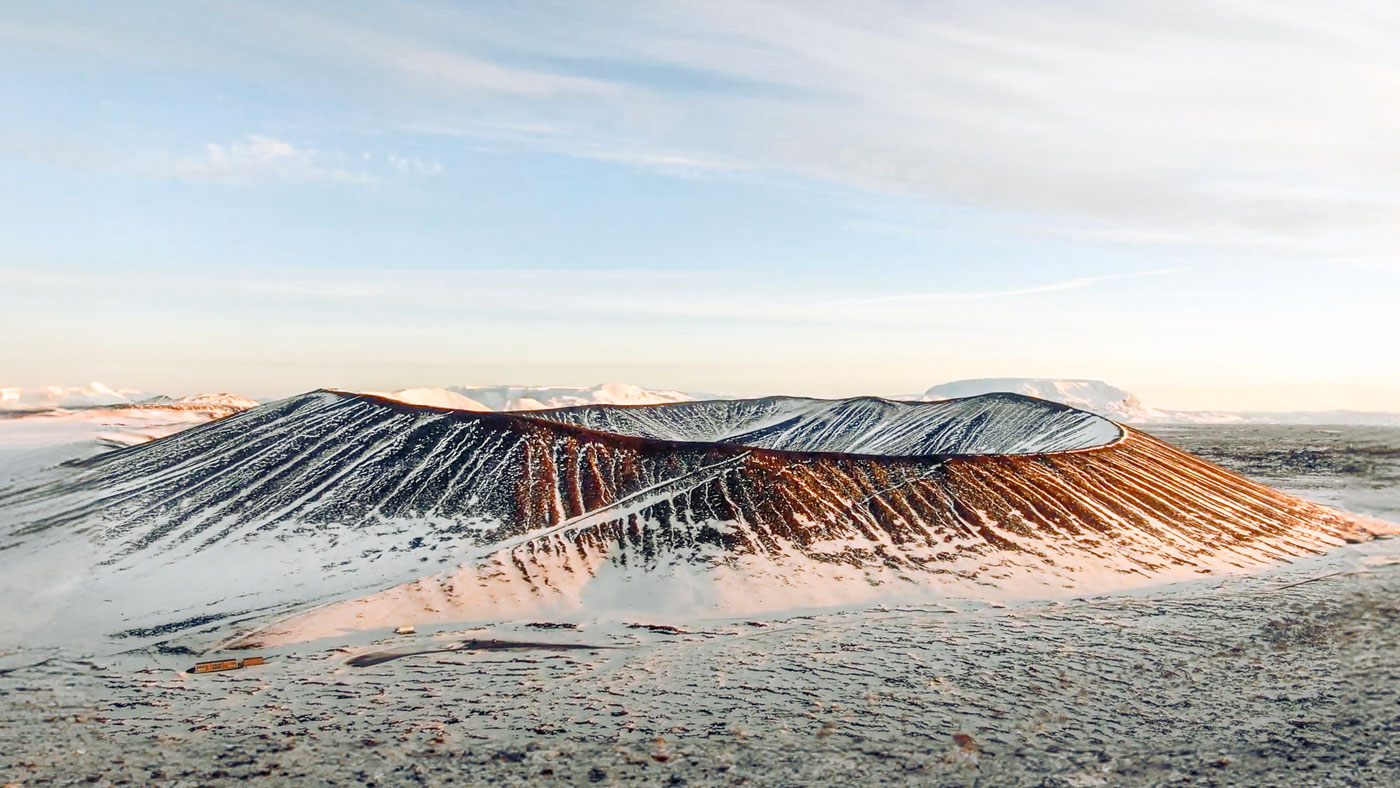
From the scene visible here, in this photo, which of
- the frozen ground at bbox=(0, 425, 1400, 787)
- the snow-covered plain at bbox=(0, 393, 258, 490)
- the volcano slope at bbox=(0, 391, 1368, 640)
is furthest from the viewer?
the snow-covered plain at bbox=(0, 393, 258, 490)

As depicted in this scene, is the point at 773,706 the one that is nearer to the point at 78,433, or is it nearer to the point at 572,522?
the point at 572,522

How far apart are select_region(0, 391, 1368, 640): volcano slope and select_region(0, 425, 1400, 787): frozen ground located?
3319 millimetres

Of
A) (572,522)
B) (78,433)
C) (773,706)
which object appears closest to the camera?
(773,706)

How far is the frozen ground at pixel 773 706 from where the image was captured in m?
11.8

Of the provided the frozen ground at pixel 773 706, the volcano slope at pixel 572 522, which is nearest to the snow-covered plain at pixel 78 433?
the volcano slope at pixel 572 522

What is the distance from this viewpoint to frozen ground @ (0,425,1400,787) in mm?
11750

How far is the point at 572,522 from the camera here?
29297 millimetres

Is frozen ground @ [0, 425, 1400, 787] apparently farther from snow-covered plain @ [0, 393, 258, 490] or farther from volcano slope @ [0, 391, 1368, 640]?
snow-covered plain @ [0, 393, 258, 490]

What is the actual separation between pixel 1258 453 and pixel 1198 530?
6112 centimetres

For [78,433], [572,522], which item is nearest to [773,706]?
[572,522]

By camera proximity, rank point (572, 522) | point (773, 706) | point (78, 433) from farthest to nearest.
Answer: point (78, 433), point (572, 522), point (773, 706)

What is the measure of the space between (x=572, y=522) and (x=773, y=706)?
16127 millimetres

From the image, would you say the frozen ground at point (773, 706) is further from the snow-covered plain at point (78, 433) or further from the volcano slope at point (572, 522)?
the snow-covered plain at point (78, 433)

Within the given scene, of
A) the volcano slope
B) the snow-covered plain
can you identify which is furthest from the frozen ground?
the snow-covered plain
